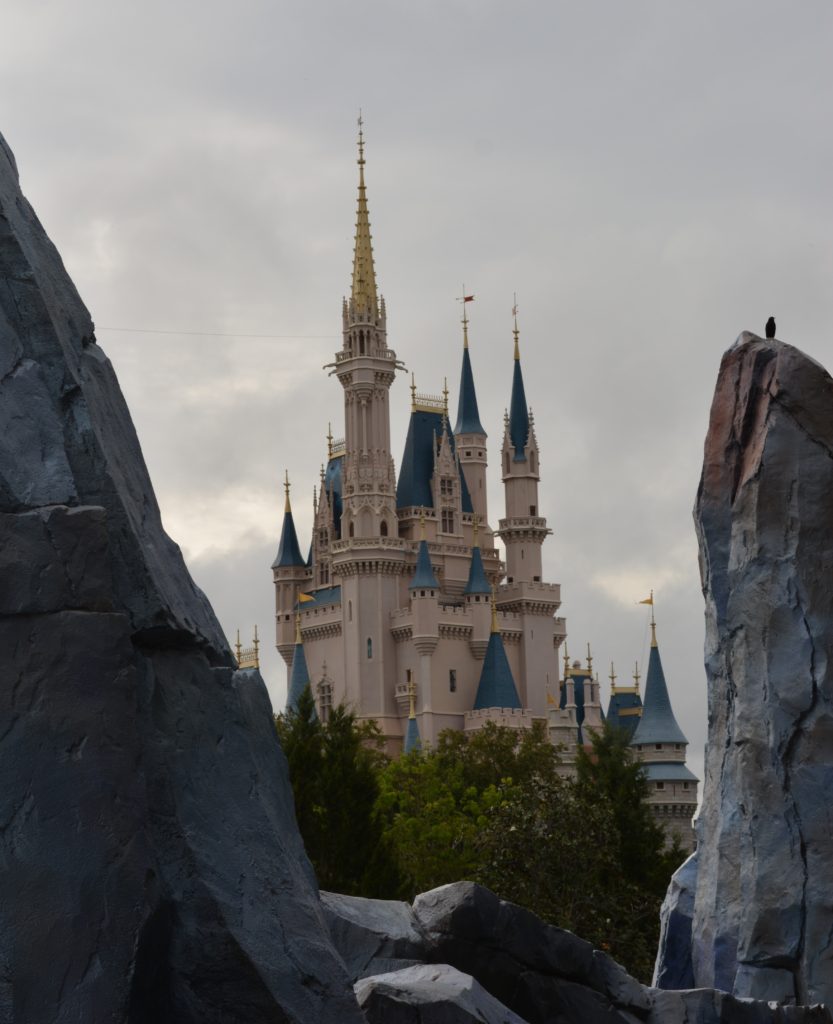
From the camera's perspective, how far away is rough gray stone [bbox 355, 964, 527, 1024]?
35.8 feet

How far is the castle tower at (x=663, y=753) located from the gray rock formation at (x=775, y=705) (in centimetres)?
7133

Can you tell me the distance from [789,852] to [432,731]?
80.4m

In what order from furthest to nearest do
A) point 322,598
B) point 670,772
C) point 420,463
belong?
point 420,463, point 322,598, point 670,772

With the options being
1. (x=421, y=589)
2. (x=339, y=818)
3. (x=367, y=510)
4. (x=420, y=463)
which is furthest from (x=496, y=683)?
(x=339, y=818)

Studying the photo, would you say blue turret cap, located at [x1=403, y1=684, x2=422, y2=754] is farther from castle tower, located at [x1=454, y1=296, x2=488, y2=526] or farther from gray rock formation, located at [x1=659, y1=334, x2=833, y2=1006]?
gray rock formation, located at [x1=659, y1=334, x2=833, y2=1006]

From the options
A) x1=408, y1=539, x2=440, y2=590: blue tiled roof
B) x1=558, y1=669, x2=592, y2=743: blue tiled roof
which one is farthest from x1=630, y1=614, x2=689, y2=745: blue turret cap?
x1=408, y1=539, x2=440, y2=590: blue tiled roof

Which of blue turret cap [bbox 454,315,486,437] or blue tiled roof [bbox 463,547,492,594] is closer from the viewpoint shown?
blue tiled roof [bbox 463,547,492,594]

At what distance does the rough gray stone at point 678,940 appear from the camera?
1673 cm

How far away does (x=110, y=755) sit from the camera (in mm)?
8406

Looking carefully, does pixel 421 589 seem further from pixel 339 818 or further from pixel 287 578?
pixel 339 818

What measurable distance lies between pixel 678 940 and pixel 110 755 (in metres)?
9.34

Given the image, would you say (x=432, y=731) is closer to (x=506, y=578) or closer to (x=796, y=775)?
(x=506, y=578)

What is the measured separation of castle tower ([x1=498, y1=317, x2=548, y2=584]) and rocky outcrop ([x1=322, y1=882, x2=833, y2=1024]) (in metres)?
88.0

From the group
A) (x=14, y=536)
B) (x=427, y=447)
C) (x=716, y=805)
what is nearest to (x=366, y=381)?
(x=427, y=447)
